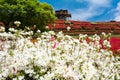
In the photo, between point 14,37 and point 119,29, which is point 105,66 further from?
point 119,29

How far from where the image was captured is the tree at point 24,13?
29.2 m

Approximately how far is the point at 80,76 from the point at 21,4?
24728 mm

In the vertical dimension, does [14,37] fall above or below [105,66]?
above

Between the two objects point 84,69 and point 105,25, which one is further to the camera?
point 105,25

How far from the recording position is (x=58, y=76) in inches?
241

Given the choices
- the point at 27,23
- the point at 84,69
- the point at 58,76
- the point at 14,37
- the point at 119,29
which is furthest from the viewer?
the point at 119,29

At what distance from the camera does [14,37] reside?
8.31 meters

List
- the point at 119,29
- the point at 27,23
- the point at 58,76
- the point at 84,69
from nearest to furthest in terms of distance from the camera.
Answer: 1. the point at 58,76
2. the point at 84,69
3. the point at 27,23
4. the point at 119,29

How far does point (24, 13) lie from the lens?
29.3m

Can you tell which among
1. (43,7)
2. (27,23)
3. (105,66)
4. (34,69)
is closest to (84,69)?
(34,69)

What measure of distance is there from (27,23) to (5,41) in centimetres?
2077

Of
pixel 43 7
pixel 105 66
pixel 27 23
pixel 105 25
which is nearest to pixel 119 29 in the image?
pixel 105 25

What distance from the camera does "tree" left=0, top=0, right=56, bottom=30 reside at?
29156 mm

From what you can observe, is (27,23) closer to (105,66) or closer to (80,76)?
(105,66)
